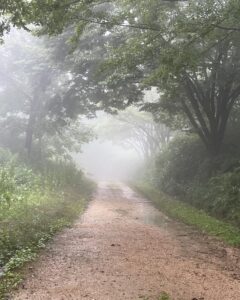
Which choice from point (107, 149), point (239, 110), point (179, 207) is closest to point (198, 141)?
point (239, 110)

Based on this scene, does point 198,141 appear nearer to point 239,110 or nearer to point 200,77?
point 239,110

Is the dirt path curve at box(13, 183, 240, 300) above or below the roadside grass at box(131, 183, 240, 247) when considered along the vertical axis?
below

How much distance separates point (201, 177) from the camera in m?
18.6

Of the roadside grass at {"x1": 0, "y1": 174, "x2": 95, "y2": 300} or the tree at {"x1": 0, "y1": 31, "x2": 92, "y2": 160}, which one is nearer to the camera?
the roadside grass at {"x1": 0, "y1": 174, "x2": 95, "y2": 300}

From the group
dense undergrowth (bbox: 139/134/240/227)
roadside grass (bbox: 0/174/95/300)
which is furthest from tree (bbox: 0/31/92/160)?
roadside grass (bbox: 0/174/95/300)

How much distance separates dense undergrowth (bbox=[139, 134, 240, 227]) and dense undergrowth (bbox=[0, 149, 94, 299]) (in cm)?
475

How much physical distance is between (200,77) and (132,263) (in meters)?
13.2

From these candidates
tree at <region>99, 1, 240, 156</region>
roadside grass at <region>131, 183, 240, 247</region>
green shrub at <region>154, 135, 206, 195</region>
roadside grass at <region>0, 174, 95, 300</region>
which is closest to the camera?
roadside grass at <region>0, 174, 95, 300</region>

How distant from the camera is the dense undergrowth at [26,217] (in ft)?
23.8

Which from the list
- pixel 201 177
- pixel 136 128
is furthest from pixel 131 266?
pixel 136 128

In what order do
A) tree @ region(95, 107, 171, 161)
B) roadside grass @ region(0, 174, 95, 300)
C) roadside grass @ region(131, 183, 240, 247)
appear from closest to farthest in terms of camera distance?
roadside grass @ region(0, 174, 95, 300) < roadside grass @ region(131, 183, 240, 247) < tree @ region(95, 107, 171, 161)

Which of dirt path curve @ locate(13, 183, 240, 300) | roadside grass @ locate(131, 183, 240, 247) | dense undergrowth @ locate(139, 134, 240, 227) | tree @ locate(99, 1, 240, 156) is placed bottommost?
dirt path curve @ locate(13, 183, 240, 300)

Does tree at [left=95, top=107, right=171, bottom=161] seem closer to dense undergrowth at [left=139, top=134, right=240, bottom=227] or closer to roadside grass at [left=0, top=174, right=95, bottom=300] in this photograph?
Answer: dense undergrowth at [left=139, top=134, right=240, bottom=227]

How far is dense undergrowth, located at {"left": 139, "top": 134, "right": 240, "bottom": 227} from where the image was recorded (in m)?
14.1
